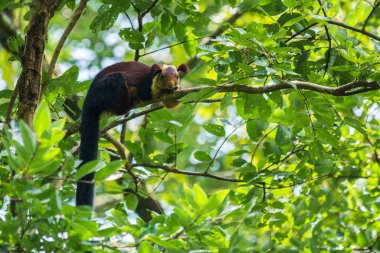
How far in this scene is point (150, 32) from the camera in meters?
4.82

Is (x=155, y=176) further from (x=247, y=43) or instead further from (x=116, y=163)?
(x=116, y=163)

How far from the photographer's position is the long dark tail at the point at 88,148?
371cm

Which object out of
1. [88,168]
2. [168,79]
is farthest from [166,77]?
[88,168]

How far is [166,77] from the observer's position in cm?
483

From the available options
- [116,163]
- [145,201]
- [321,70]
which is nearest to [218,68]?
[321,70]

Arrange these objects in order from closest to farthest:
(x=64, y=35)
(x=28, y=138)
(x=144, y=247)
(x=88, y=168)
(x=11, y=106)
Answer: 1. (x=28, y=138)
2. (x=88, y=168)
3. (x=144, y=247)
4. (x=11, y=106)
5. (x=64, y=35)

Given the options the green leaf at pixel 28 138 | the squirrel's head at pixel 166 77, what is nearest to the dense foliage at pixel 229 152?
the green leaf at pixel 28 138

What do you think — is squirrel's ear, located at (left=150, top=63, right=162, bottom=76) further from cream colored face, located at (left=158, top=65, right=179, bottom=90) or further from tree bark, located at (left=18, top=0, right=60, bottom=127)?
tree bark, located at (left=18, top=0, right=60, bottom=127)

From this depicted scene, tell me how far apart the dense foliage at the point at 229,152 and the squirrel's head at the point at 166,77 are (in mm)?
139

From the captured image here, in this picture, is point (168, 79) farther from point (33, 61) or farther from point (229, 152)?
point (33, 61)

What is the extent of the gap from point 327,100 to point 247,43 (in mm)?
715

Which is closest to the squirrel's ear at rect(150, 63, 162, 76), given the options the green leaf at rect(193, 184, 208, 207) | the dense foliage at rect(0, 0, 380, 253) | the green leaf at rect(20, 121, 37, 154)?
the dense foliage at rect(0, 0, 380, 253)

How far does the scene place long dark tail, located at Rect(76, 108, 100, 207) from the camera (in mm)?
3707

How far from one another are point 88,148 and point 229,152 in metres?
1.17
